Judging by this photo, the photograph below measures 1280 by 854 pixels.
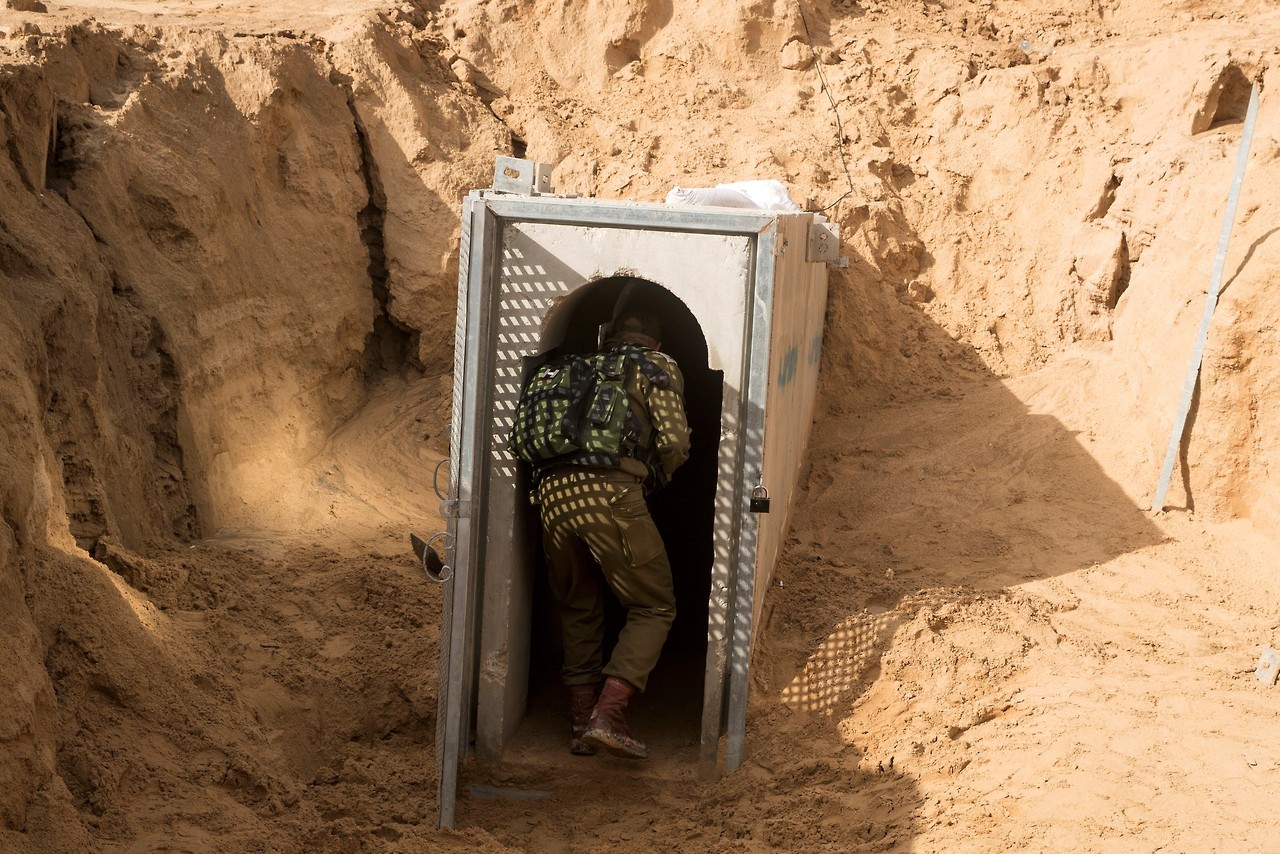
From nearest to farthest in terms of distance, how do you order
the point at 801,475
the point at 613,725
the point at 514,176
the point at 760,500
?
the point at 760,500 < the point at 514,176 < the point at 613,725 < the point at 801,475

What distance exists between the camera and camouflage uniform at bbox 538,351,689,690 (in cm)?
514

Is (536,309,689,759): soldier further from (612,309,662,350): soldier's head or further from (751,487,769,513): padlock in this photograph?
(751,487,769,513): padlock

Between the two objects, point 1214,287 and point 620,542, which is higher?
point 1214,287

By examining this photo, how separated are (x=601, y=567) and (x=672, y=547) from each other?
5.78 feet

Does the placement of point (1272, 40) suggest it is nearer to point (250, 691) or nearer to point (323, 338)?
point (323, 338)

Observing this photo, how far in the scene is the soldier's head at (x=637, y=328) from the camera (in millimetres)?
5445

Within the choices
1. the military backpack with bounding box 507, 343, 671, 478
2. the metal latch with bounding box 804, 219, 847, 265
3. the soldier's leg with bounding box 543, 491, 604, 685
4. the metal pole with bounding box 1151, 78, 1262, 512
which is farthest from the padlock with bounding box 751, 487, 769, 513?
the metal pole with bounding box 1151, 78, 1262, 512

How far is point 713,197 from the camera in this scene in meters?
6.80

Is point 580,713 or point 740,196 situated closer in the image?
point 580,713

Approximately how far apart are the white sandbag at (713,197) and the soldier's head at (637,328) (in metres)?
1.41

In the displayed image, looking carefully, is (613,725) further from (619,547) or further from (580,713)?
(619,547)

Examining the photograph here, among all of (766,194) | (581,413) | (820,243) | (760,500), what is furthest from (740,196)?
(760,500)

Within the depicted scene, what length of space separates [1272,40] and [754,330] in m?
5.86

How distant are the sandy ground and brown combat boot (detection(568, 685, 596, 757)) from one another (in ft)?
0.26
